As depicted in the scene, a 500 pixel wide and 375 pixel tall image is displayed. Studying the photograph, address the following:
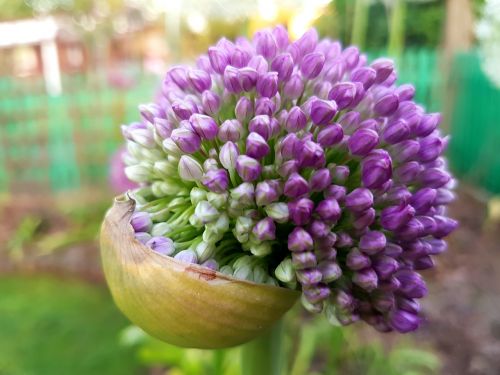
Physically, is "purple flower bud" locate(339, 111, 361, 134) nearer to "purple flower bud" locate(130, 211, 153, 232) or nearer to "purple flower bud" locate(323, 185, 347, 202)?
"purple flower bud" locate(323, 185, 347, 202)

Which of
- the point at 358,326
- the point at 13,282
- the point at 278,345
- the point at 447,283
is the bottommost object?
the point at 13,282

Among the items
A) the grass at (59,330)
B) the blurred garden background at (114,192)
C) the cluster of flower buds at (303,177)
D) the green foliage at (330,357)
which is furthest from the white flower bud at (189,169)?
the grass at (59,330)

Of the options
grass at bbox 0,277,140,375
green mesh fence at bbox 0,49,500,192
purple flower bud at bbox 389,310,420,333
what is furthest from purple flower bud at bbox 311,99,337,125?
green mesh fence at bbox 0,49,500,192

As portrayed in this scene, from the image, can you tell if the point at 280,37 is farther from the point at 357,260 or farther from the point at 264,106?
the point at 357,260

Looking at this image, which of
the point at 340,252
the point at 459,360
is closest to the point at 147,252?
the point at 340,252

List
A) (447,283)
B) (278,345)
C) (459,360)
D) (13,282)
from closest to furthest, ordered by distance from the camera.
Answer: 1. (278,345)
2. (459,360)
3. (447,283)
4. (13,282)

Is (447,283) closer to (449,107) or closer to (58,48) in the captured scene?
(449,107)

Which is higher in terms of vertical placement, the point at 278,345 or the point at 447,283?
the point at 278,345
